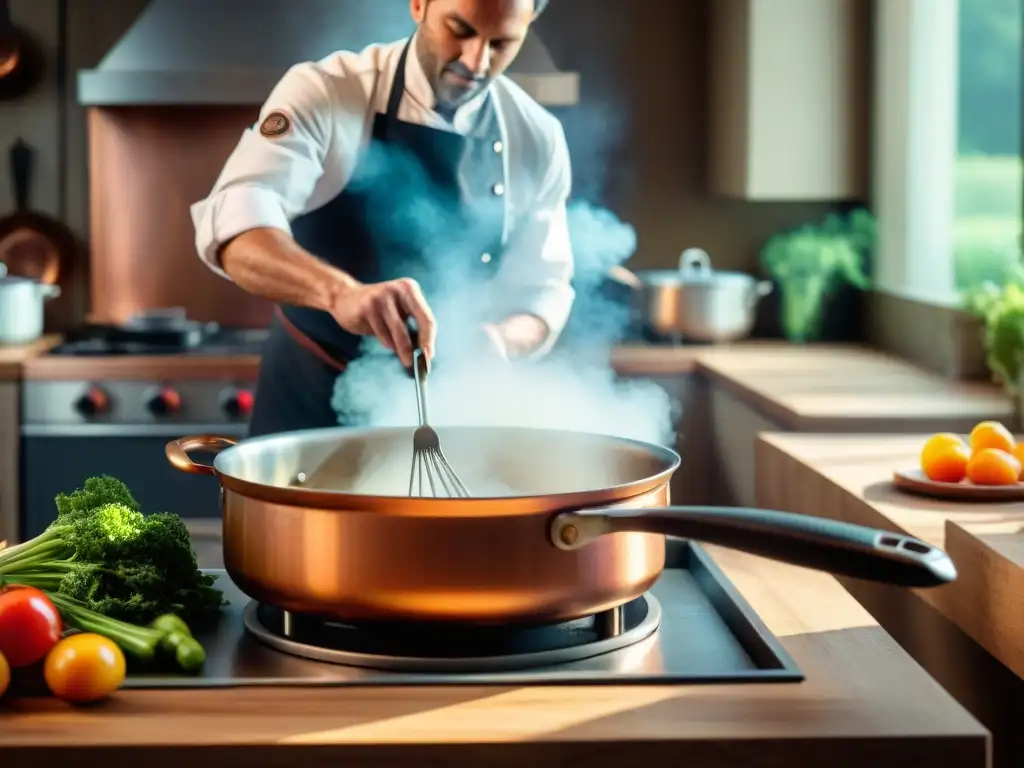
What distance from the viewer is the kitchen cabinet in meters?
3.37

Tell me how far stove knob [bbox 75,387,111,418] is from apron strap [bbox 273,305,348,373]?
1.00 meters

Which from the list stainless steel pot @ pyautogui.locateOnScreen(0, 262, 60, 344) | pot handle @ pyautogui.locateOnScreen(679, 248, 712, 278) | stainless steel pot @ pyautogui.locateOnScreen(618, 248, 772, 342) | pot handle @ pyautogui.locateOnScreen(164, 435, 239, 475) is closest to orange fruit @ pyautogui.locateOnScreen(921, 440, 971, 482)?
pot handle @ pyautogui.locateOnScreen(164, 435, 239, 475)

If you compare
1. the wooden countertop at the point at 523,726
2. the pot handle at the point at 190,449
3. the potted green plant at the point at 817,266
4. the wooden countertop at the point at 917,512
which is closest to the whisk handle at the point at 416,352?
the pot handle at the point at 190,449

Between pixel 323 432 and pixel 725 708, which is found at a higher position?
pixel 323 432

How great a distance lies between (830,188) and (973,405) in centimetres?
108

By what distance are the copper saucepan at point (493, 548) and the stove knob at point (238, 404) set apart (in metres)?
2.11

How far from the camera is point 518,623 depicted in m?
0.92

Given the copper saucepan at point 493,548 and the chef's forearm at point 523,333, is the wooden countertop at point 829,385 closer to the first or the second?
the chef's forearm at point 523,333

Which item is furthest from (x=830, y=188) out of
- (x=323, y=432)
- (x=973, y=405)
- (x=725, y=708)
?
(x=725, y=708)

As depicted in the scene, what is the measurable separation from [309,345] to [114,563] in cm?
120

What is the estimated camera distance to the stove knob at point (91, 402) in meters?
3.08

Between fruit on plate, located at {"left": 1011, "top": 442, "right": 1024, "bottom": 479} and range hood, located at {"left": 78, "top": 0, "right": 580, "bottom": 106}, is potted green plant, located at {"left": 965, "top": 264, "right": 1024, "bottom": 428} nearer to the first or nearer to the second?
fruit on plate, located at {"left": 1011, "top": 442, "right": 1024, "bottom": 479}

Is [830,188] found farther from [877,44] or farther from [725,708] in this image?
[725,708]

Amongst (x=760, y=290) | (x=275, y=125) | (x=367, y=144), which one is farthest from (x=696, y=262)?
(x=275, y=125)
